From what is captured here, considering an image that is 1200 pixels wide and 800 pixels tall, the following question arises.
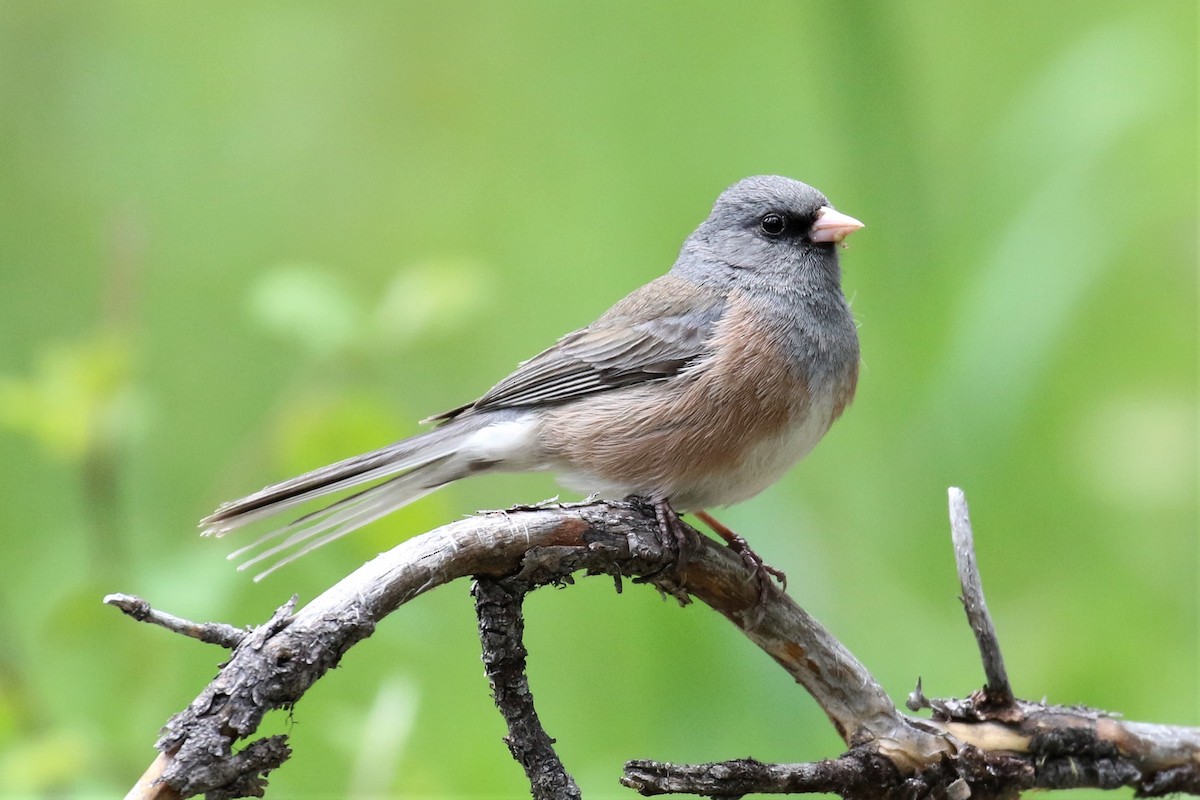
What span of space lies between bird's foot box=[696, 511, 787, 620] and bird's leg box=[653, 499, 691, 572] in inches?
4.6

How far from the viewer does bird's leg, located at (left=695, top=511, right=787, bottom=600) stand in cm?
163

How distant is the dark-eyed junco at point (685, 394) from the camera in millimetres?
1876

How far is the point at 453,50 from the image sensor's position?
3.60 meters

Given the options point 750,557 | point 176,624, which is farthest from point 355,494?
point 176,624

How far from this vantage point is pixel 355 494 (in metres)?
1.84

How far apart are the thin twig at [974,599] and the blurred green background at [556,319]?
0.64 metres

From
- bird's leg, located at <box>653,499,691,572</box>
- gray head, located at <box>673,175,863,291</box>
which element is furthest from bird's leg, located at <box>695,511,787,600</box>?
gray head, located at <box>673,175,863,291</box>

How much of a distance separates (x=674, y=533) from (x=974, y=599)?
1.34ft

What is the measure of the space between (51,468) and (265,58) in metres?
1.40

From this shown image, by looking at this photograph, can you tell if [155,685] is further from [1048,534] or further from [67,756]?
[1048,534]

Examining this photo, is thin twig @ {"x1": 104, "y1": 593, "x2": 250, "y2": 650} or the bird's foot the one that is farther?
the bird's foot

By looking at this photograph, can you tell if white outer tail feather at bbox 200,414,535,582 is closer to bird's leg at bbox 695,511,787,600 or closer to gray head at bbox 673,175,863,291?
bird's leg at bbox 695,511,787,600

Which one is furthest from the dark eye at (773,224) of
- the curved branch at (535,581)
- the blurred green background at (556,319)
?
the curved branch at (535,581)

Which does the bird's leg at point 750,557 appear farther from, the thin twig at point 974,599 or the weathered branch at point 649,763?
the thin twig at point 974,599
